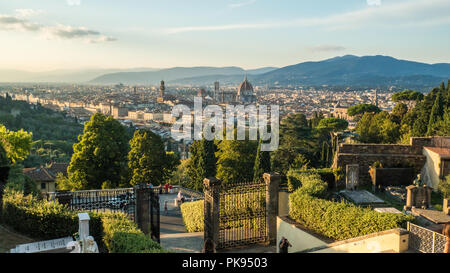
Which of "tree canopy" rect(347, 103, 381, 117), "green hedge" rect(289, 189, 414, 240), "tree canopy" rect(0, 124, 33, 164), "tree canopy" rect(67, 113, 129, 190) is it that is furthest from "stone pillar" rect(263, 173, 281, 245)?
"tree canopy" rect(347, 103, 381, 117)

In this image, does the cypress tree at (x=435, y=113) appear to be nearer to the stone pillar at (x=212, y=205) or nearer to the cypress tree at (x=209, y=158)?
the cypress tree at (x=209, y=158)

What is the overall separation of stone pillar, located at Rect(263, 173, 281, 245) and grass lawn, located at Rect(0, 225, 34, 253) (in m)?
4.54

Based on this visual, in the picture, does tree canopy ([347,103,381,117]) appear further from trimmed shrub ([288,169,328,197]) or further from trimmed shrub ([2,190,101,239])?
trimmed shrub ([2,190,101,239])

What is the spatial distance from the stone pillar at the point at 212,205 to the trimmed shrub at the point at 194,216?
145 cm

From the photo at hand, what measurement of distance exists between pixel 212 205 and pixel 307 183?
7.18 ft

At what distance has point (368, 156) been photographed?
1134cm

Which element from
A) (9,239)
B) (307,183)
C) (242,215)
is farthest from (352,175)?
(9,239)

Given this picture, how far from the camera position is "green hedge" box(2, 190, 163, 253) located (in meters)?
5.89

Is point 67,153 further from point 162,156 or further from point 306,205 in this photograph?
point 306,205

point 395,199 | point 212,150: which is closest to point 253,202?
point 395,199

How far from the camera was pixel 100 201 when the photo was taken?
9727 millimetres

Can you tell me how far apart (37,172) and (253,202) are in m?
21.1

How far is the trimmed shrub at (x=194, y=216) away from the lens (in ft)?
31.2

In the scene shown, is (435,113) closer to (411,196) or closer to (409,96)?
(409,96)
